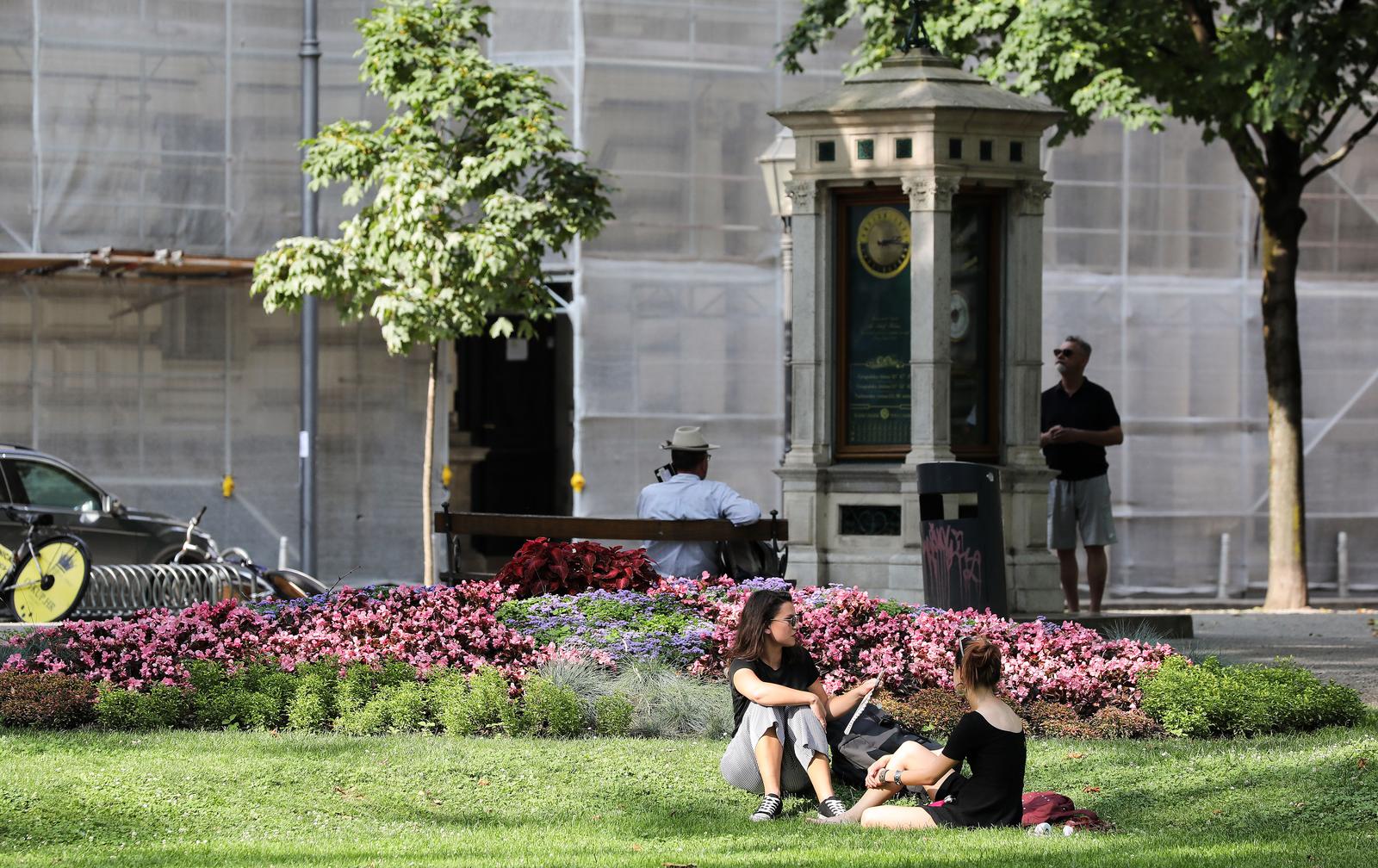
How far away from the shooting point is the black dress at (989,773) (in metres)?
7.86

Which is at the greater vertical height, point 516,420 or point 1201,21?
point 1201,21

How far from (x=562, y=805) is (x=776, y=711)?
92 centimetres

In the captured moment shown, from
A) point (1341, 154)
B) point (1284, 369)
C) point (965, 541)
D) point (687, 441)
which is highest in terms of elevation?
point (1341, 154)

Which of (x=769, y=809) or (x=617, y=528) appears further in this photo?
(x=617, y=528)

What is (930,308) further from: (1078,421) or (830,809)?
(830,809)

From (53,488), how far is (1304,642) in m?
10.5

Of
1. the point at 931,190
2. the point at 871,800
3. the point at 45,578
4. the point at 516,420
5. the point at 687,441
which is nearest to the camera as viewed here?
the point at 871,800

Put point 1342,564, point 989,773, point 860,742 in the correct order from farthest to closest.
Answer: point 1342,564
point 860,742
point 989,773

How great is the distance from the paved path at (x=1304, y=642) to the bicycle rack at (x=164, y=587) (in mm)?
7161

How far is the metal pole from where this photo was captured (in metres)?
21.5

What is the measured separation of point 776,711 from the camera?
8570 mm

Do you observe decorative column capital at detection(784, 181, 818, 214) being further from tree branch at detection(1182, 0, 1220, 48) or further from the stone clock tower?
tree branch at detection(1182, 0, 1220, 48)

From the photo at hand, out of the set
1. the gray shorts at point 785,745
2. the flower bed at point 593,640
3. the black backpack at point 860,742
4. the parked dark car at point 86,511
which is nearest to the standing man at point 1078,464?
the flower bed at point 593,640

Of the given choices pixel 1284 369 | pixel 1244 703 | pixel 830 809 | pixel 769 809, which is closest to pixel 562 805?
pixel 769 809
